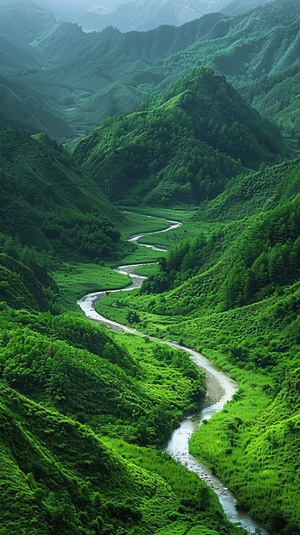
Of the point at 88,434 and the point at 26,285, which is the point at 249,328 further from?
the point at 88,434

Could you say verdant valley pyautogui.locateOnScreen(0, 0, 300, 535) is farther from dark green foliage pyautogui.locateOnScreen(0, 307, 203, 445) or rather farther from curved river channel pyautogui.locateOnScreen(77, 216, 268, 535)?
curved river channel pyautogui.locateOnScreen(77, 216, 268, 535)

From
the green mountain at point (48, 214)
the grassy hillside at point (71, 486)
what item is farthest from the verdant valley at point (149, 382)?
the green mountain at point (48, 214)

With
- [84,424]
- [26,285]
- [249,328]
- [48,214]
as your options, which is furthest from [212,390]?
[48,214]

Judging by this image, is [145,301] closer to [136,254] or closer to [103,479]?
[136,254]

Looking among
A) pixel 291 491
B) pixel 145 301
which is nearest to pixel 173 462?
pixel 291 491

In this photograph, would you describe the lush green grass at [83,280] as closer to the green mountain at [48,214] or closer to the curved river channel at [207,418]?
the green mountain at [48,214]

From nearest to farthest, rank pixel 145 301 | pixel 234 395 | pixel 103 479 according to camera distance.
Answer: pixel 103 479 → pixel 234 395 → pixel 145 301

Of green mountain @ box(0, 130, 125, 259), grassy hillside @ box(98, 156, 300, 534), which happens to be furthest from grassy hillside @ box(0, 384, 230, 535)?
green mountain @ box(0, 130, 125, 259)

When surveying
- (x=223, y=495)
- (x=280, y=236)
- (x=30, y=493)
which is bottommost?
(x=223, y=495)
